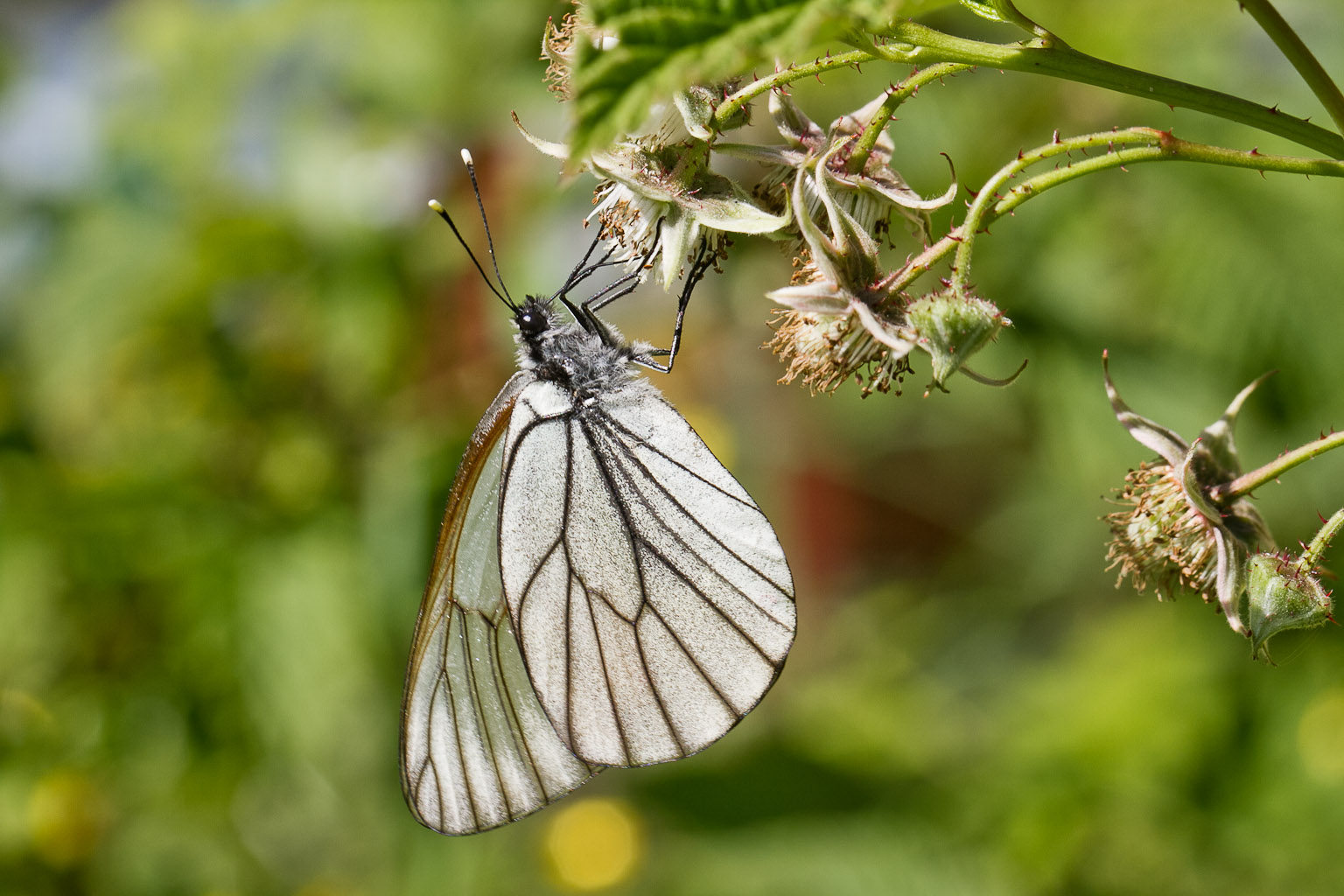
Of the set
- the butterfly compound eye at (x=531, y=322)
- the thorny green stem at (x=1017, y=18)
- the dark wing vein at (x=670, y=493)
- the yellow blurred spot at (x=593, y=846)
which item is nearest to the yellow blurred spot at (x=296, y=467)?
the butterfly compound eye at (x=531, y=322)

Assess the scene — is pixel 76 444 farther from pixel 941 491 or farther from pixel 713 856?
pixel 941 491

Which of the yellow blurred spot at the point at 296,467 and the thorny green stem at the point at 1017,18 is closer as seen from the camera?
the thorny green stem at the point at 1017,18

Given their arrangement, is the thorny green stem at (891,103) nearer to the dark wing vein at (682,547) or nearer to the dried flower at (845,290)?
the dried flower at (845,290)

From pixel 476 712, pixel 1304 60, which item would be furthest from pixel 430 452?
→ pixel 1304 60

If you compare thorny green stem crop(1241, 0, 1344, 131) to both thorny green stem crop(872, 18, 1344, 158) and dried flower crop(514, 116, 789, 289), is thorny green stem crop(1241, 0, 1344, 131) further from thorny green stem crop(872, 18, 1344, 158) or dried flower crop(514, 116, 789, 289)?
dried flower crop(514, 116, 789, 289)

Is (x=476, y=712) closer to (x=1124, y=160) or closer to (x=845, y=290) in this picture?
(x=845, y=290)

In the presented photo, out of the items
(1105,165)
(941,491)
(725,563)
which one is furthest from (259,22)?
(941,491)
